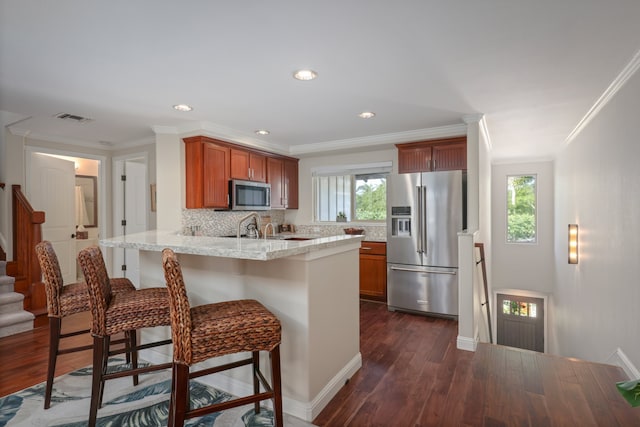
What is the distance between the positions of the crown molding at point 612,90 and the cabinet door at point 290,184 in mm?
4001

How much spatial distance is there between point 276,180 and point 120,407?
3696 mm

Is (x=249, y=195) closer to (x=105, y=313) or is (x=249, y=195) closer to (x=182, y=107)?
(x=182, y=107)

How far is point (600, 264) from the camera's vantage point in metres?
3.34

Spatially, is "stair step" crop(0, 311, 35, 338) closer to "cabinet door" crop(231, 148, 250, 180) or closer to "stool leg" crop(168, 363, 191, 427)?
"cabinet door" crop(231, 148, 250, 180)

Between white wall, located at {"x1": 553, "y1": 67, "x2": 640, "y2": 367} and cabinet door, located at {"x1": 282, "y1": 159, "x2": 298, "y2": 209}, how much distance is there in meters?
4.06

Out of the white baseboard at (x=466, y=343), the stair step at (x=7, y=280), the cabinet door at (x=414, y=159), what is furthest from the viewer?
the cabinet door at (x=414, y=159)

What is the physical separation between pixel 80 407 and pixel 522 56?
3.71 m

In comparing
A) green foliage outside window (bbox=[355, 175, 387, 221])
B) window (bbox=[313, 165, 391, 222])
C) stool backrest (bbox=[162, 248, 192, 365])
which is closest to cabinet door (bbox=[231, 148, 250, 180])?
window (bbox=[313, 165, 391, 222])

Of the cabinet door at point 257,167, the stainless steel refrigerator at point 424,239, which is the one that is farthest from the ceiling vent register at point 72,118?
the stainless steel refrigerator at point 424,239

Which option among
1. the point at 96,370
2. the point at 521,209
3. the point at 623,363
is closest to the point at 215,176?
the point at 96,370

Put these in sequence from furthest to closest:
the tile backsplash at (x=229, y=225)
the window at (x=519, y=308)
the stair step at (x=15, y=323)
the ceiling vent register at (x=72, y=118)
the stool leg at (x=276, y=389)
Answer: the window at (x=519, y=308), the tile backsplash at (x=229, y=225), the ceiling vent register at (x=72, y=118), the stair step at (x=15, y=323), the stool leg at (x=276, y=389)

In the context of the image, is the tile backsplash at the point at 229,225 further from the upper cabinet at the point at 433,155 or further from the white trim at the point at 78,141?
the white trim at the point at 78,141

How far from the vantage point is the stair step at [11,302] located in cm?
356

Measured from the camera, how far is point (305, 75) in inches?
97.2
